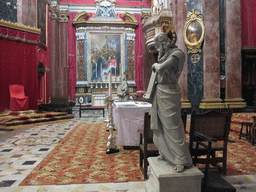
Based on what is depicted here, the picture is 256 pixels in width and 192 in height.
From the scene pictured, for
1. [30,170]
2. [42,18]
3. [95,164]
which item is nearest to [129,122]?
[95,164]

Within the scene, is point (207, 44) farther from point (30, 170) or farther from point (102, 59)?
point (102, 59)

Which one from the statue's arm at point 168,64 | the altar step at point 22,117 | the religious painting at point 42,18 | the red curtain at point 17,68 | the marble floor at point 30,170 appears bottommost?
the marble floor at point 30,170

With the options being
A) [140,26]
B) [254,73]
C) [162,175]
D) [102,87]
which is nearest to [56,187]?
[162,175]

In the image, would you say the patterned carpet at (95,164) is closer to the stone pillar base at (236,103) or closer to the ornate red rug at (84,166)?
the ornate red rug at (84,166)

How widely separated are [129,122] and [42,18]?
447 inches

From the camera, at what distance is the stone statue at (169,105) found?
Result: 214 centimetres

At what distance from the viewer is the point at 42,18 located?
12812mm

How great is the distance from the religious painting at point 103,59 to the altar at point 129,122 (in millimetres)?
11373

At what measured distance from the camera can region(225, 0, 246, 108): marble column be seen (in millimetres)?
8250

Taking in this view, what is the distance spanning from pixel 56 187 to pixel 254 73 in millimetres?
9808

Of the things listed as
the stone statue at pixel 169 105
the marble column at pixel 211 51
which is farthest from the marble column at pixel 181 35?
the stone statue at pixel 169 105

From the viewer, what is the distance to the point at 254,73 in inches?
370

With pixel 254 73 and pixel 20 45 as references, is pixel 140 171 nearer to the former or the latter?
pixel 254 73

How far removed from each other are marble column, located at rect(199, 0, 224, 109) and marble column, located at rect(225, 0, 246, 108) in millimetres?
378
